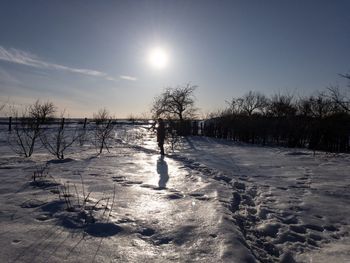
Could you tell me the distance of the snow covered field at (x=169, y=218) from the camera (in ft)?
12.0

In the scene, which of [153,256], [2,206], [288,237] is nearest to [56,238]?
[153,256]

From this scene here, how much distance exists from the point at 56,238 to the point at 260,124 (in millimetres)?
26571

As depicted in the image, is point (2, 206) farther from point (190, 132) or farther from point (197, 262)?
point (190, 132)

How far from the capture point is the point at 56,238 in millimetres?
3801

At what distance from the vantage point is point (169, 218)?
4852 mm

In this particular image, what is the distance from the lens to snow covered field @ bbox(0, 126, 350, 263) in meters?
3.65

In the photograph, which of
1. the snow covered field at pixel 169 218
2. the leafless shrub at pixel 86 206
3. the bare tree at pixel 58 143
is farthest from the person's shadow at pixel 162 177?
the bare tree at pixel 58 143

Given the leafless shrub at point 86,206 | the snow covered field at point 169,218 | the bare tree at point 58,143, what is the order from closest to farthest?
the snow covered field at point 169,218 < the leafless shrub at point 86,206 < the bare tree at point 58,143

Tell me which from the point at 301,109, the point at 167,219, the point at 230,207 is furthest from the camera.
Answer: the point at 301,109

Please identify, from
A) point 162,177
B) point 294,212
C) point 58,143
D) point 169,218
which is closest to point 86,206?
point 169,218

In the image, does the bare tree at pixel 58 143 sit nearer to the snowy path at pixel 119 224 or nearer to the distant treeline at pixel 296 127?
the snowy path at pixel 119 224

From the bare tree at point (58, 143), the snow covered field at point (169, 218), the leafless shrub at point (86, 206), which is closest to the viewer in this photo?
the snow covered field at point (169, 218)

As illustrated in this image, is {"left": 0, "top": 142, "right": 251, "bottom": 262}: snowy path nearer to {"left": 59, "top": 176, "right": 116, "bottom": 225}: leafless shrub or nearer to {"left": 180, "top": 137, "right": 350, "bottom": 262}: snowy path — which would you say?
{"left": 59, "top": 176, "right": 116, "bottom": 225}: leafless shrub

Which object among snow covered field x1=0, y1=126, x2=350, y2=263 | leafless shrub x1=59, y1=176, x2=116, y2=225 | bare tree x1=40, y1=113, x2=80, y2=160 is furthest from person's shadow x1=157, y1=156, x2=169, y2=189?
bare tree x1=40, y1=113, x2=80, y2=160
